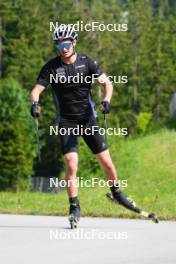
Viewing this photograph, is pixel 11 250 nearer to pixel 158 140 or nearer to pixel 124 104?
pixel 158 140

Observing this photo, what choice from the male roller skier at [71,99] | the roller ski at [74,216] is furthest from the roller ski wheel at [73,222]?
the male roller skier at [71,99]

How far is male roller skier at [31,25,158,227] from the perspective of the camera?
27.1 feet

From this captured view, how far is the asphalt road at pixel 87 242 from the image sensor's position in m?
5.92

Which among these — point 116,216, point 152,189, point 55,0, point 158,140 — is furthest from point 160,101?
point 116,216

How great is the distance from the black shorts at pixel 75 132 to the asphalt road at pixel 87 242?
90 centimetres

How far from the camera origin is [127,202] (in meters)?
8.45

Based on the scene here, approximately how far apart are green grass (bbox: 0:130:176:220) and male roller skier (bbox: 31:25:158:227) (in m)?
1.57

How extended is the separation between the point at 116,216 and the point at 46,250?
139 inches

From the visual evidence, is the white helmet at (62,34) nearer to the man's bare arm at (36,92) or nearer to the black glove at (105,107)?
the man's bare arm at (36,92)
